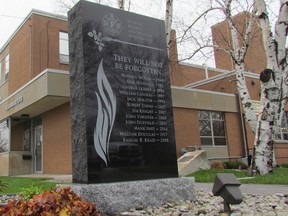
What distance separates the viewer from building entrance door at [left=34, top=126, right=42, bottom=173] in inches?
797

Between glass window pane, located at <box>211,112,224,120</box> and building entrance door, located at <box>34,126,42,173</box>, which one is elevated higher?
glass window pane, located at <box>211,112,224,120</box>

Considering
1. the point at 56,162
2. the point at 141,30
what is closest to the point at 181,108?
the point at 56,162

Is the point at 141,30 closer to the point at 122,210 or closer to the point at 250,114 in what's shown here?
the point at 122,210

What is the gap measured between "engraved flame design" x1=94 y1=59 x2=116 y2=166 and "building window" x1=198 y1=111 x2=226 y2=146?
15356 millimetres

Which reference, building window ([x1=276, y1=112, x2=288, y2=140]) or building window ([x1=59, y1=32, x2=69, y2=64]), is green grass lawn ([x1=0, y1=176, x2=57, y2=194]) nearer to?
building window ([x1=59, y1=32, x2=69, y2=64])

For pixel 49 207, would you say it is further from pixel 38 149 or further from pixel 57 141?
pixel 38 149

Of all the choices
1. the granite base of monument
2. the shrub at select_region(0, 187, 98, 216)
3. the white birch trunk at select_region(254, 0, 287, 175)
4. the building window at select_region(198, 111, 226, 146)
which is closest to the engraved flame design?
the granite base of monument

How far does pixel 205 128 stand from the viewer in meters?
20.7

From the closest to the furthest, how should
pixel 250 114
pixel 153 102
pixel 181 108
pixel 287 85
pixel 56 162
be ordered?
1. pixel 153 102
2. pixel 287 85
3. pixel 250 114
4. pixel 56 162
5. pixel 181 108

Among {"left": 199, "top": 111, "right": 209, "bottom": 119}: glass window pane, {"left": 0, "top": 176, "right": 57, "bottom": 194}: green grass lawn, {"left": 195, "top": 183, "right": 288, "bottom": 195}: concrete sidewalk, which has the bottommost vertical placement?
{"left": 195, "top": 183, "right": 288, "bottom": 195}: concrete sidewalk

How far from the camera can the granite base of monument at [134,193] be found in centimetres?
487

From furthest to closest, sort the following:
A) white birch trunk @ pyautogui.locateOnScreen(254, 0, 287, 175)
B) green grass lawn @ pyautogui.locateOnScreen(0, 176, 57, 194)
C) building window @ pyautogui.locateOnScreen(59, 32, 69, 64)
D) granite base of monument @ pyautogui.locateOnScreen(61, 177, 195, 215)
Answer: building window @ pyautogui.locateOnScreen(59, 32, 69, 64) < white birch trunk @ pyautogui.locateOnScreen(254, 0, 287, 175) < green grass lawn @ pyautogui.locateOnScreen(0, 176, 57, 194) < granite base of monument @ pyautogui.locateOnScreen(61, 177, 195, 215)

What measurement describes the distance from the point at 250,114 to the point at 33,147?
13.3 metres

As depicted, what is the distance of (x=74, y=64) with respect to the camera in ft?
18.8
